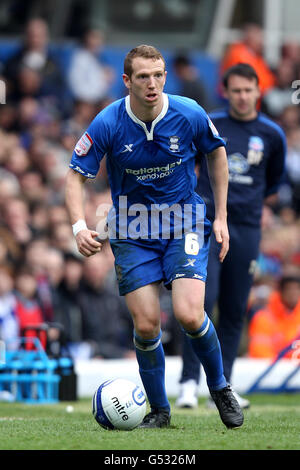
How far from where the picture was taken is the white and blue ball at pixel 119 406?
6234 mm

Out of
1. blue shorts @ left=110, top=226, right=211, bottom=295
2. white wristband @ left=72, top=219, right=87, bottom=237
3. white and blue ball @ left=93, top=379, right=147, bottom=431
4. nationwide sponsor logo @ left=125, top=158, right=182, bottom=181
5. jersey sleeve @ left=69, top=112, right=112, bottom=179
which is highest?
jersey sleeve @ left=69, top=112, right=112, bottom=179

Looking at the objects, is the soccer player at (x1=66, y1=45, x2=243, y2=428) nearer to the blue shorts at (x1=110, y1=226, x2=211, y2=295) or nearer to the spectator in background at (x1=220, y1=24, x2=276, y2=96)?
the blue shorts at (x1=110, y1=226, x2=211, y2=295)

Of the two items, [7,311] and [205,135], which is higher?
[205,135]

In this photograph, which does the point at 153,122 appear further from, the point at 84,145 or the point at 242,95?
the point at 242,95

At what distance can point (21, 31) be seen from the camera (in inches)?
677

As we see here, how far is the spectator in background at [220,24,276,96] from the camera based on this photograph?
1688 centimetres

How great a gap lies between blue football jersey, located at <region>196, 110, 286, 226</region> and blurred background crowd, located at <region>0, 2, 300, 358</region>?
40.7 inches

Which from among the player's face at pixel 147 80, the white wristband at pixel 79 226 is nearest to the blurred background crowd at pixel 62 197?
the white wristband at pixel 79 226

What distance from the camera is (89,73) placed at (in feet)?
51.7

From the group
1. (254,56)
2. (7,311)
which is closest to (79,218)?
(7,311)

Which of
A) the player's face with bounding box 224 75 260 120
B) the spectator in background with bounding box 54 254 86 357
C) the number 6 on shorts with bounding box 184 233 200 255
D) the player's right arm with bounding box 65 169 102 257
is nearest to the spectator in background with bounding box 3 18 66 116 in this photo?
the spectator in background with bounding box 54 254 86 357

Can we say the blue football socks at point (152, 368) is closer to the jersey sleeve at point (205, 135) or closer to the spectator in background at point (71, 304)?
the jersey sleeve at point (205, 135)

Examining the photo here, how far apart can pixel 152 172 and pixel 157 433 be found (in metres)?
1.61
